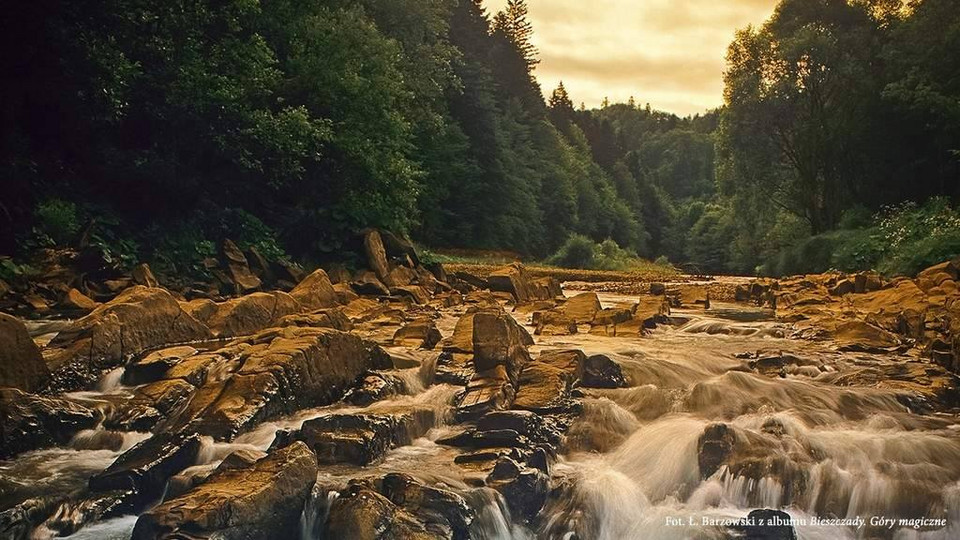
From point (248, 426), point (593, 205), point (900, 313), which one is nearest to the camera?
point (248, 426)

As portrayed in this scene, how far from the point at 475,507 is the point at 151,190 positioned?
16.3 m

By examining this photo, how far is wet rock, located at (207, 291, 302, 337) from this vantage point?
42.6 feet

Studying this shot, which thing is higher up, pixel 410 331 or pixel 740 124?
pixel 740 124

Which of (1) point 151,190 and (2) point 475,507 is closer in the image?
(2) point 475,507

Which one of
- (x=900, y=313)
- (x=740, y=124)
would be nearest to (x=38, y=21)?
(x=900, y=313)

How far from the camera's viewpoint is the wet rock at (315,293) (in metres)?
15.9

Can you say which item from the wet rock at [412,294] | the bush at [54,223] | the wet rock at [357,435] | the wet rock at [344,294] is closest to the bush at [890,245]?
the wet rock at [412,294]

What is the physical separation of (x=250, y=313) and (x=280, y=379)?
4830mm

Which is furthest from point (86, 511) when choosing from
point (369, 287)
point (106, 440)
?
point (369, 287)

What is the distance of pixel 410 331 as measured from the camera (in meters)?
13.9

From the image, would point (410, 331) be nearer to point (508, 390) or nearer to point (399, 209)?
point (508, 390)

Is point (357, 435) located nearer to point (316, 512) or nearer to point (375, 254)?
point (316, 512)

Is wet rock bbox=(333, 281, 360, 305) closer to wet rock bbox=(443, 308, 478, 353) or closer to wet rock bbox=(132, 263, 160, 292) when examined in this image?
wet rock bbox=(132, 263, 160, 292)

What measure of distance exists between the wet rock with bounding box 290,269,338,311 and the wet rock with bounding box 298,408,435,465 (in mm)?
7579
